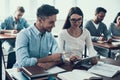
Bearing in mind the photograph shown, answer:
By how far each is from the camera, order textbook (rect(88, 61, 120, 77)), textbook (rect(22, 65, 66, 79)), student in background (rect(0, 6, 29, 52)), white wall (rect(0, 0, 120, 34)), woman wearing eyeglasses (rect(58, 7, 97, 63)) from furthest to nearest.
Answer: white wall (rect(0, 0, 120, 34)), student in background (rect(0, 6, 29, 52)), woman wearing eyeglasses (rect(58, 7, 97, 63)), textbook (rect(88, 61, 120, 77)), textbook (rect(22, 65, 66, 79))

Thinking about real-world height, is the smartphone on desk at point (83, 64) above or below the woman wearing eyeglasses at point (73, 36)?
below

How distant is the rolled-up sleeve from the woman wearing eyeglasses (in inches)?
29.7

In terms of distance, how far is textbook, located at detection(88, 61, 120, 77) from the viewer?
1.79 metres

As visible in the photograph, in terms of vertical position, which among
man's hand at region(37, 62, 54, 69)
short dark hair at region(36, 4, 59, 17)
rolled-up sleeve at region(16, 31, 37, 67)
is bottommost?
man's hand at region(37, 62, 54, 69)

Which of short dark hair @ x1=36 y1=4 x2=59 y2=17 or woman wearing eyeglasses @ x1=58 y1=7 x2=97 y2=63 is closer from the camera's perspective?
short dark hair @ x1=36 y1=4 x2=59 y2=17

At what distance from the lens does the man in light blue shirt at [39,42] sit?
1.98 meters

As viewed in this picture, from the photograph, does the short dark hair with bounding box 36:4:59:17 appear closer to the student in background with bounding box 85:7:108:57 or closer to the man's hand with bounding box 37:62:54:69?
the man's hand with bounding box 37:62:54:69

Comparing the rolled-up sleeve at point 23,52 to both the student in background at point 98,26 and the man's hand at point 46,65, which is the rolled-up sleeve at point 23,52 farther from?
the student in background at point 98,26

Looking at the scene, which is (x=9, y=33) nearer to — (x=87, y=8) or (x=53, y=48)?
(x=53, y=48)

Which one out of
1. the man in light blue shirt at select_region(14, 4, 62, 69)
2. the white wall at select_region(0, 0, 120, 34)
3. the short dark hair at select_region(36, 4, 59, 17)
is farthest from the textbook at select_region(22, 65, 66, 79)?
the white wall at select_region(0, 0, 120, 34)

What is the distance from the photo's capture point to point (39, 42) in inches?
86.0

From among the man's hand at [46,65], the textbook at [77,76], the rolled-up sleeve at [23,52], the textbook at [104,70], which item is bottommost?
→ the textbook at [104,70]

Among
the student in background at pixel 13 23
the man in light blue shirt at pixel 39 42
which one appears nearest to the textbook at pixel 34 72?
the man in light blue shirt at pixel 39 42

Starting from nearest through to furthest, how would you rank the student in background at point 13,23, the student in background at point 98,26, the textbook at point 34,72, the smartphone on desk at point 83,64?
the textbook at point 34,72
the smartphone on desk at point 83,64
the student in background at point 98,26
the student in background at point 13,23
